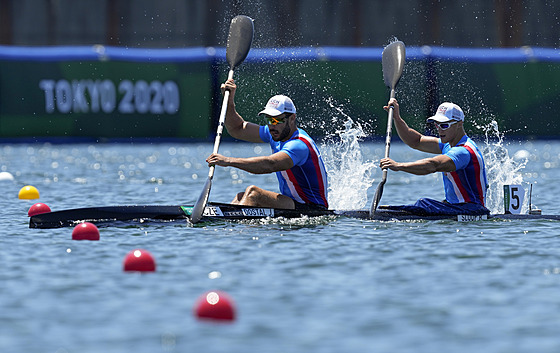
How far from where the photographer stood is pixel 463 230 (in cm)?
1080

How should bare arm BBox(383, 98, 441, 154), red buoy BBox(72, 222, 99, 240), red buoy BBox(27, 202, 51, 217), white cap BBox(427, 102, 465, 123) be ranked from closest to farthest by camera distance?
red buoy BBox(72, 222, 99, 240) < white cap BBox(427, 102, 465, 123) < bare arm BBox(383, 98, 441, 154) < red buoy BBox(27, 202, 51, 217)

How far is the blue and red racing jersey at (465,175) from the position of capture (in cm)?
1115

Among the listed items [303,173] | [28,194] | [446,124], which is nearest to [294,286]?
[303,173]

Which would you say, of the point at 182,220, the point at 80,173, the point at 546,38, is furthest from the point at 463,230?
the point at 546,38

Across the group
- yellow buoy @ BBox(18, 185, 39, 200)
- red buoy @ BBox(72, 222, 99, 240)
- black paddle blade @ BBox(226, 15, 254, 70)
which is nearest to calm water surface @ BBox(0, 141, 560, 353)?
red buoy @ BBox(72, 222, 99, 240)

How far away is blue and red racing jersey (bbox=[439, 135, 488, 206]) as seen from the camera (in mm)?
11148

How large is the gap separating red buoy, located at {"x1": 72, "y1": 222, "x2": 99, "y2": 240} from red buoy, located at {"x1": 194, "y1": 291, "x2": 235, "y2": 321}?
11.9ft

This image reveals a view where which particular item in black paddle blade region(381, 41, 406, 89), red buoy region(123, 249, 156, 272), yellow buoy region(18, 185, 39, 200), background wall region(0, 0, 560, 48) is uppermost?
background wall region(0, 0, 560, 48)

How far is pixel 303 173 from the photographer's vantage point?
1130cm

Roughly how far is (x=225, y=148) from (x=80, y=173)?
6540mm

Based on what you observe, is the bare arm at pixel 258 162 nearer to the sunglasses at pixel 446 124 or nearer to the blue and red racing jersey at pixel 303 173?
the blue and red racing jersey at pixel 303 173

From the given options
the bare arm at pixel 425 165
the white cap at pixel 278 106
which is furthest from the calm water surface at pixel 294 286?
the white cap at pixel 278 106

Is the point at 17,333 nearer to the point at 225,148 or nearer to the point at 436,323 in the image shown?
the point at 436,323

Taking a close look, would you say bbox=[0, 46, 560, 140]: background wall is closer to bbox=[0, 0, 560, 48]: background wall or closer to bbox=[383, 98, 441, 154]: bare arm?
bbox=[0, 0, 560, 48]: background wall
